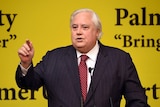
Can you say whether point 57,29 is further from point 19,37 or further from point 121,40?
point 121,40

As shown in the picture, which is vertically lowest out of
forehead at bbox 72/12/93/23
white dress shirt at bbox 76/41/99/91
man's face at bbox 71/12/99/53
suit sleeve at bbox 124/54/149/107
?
suit sleeve at bbox 124/54/149/107

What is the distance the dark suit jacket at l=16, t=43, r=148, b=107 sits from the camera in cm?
210

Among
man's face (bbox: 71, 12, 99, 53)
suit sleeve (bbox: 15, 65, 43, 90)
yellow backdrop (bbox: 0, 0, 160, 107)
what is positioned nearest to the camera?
suit sleeve (bbox: 15, 65, 43, 90)

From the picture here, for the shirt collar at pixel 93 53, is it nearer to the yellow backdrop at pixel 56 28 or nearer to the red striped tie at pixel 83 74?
the red striped tie at pixel 83 74

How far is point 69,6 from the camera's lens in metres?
3.38

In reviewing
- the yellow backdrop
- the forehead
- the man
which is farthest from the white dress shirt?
the yellow backdrop

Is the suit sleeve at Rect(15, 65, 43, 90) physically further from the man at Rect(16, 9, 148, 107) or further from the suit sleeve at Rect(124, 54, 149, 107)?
the suit sleeve at Rect(124, 54, 149, 107)

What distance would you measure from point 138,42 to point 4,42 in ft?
3.77

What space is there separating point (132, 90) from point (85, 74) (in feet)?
0.89

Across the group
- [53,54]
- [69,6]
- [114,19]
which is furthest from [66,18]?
[53,54]

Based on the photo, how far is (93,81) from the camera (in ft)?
6.99

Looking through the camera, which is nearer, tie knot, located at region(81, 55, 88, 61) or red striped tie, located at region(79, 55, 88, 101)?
red striped tie, located at region(79, 55, 88, 101)

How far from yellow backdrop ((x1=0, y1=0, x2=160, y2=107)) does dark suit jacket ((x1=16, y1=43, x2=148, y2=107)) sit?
1119 millimetres

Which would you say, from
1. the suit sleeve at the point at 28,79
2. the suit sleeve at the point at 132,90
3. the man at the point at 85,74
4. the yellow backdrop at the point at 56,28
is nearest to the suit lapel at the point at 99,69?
the man at the point at 85,74
